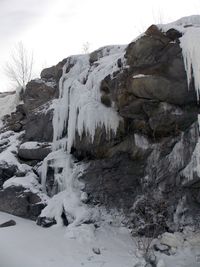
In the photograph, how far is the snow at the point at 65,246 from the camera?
922 cm

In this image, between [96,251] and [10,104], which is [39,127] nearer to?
[10,104]

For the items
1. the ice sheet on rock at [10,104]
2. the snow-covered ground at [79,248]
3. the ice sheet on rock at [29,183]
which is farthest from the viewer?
the ice sheet on rock at [10,104]

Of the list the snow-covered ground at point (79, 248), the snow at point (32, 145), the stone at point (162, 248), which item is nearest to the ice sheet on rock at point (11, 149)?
→ the snow at point (32, 145)

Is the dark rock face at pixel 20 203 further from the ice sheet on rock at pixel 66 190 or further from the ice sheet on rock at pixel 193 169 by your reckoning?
the ice sheet on rock at pixel 193 169

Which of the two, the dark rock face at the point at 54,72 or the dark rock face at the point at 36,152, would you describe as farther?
the dark rock face at the point at 54,72

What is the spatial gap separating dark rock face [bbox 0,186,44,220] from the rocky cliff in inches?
1.2

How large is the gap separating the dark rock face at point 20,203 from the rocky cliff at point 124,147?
0.10 feet

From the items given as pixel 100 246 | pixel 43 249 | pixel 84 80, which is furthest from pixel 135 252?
pixel 84 80

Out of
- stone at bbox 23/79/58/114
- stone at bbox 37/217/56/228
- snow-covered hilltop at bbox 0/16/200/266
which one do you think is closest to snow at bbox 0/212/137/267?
→ stone at bbox 37/217/56/228

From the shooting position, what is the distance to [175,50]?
1069 cm

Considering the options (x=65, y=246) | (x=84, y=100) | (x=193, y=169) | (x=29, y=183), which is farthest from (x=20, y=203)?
(x=193, y=169)

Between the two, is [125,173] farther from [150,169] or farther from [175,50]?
[175,50]

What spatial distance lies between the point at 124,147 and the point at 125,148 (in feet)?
0.14

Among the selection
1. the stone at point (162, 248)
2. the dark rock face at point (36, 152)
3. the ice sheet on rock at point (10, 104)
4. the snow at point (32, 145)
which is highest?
the ice sheet on rock at point (10, 104)
